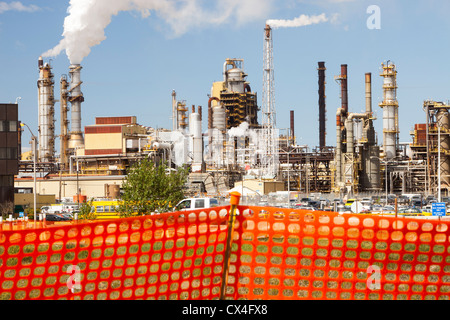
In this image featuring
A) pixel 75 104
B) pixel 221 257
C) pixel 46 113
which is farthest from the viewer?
pixel 46 113

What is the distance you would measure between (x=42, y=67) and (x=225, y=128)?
1360 inches

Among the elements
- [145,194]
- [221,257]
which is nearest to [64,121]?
[145,194]

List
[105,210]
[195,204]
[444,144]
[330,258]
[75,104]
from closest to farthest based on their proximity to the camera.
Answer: [330,258]
[195,204]
[105,210]
[444,144]
[75,104]

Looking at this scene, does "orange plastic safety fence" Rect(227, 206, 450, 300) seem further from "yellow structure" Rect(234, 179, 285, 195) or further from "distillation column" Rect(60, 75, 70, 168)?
"distillation column" Rect(60, 75, 70, 168)

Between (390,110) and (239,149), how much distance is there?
1074 inches

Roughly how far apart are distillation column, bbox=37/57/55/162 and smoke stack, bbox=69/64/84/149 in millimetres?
4686

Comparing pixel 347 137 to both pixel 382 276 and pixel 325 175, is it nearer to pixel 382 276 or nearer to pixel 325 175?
pixel 325 175

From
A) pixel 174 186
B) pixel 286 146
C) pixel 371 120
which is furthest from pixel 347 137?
pixel 174 186

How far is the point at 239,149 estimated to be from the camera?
104062 millimetres

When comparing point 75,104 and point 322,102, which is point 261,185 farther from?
point 75,104

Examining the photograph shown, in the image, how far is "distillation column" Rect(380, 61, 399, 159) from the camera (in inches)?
3462

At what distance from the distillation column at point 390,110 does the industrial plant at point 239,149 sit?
5.8 inches

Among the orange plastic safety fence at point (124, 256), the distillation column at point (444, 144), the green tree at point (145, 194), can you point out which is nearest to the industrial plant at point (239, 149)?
the distillation column at point (444, 144)

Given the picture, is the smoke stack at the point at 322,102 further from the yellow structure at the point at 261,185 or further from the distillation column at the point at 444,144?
the distillation column at the point at 444,144
